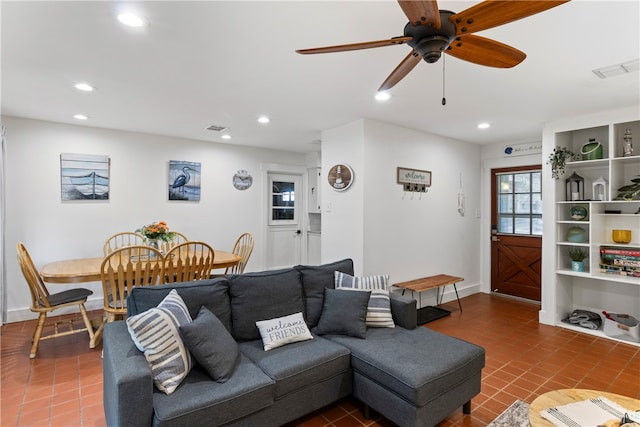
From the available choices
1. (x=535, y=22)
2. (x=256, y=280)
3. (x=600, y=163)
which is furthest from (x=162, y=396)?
(x=600, y=163)

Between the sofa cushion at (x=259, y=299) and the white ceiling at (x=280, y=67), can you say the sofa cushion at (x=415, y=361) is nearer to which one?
the sofa cushion at (x=259, y=299)

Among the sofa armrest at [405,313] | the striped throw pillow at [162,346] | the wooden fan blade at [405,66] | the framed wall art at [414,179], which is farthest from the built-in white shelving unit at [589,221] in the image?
the striped throw pillow at [162,346]

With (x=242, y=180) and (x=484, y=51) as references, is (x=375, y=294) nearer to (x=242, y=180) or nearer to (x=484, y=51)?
(x=484, y=51)

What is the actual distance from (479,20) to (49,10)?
2.20 meters

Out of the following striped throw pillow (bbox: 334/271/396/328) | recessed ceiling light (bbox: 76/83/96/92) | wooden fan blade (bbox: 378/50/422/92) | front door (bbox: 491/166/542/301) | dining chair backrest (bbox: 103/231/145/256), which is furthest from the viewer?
front door (bbox: 491/166/542/301)

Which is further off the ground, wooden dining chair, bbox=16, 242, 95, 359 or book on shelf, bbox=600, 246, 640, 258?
book on shelf, bbox=600, 246, 640, 258

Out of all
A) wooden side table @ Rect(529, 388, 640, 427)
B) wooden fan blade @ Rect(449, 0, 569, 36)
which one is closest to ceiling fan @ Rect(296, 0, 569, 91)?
wooden fan blade @ Rect(449, 0, 569, 36)

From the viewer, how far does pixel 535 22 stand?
188 cm

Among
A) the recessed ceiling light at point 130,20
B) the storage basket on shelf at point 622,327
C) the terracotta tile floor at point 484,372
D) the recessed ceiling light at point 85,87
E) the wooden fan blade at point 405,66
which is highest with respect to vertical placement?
the recessed ceiling light at point 85,87

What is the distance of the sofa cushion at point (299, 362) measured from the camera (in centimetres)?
194

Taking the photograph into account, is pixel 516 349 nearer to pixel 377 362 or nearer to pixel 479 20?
pixel 377 362

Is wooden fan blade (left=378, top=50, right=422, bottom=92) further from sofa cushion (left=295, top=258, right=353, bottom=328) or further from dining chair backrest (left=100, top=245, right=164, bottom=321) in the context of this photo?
dining chair backrest (left=100, top=245, right=164, bottom=321)

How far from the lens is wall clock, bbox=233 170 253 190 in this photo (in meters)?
5.59

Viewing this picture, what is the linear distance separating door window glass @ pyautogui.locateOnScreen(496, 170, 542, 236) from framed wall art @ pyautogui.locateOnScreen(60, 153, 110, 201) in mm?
5976
